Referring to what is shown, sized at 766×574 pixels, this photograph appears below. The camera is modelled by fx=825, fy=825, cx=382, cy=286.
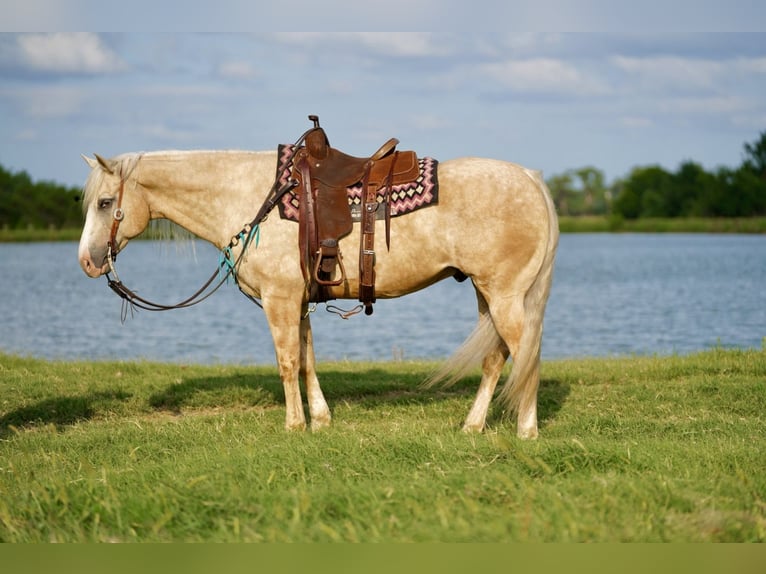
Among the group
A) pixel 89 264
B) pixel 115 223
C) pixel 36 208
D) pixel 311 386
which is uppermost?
pixel 36 208

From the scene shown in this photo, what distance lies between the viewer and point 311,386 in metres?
6.64

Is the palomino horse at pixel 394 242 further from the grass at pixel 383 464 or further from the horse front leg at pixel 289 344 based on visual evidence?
the grass at pixel 383 464

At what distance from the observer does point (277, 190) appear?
6.23 m

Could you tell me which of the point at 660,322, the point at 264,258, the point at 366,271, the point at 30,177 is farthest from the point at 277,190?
the point at 30,177

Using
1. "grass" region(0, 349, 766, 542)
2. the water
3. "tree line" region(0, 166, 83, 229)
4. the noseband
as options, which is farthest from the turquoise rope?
"tree line" region(0, 166, 83, 229)

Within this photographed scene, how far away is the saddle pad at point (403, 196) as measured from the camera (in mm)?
5957

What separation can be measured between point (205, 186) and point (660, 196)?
9626 centimetres

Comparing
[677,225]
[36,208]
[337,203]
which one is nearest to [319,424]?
[337,203]

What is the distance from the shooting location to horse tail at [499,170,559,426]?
19.2 feet

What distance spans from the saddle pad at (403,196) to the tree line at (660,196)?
176 ft

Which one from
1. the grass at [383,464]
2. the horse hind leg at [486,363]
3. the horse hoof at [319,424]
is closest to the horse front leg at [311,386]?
the horse hoof at [319,424]

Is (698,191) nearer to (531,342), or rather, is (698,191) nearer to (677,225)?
(677,225)

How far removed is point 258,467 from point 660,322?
17518 millimetres

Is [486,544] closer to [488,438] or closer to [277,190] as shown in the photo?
[488,438]
